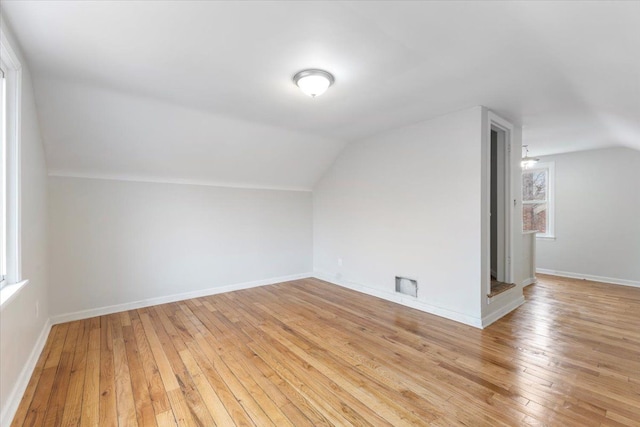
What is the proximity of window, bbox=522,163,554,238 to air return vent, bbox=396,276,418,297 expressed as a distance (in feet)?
12.6

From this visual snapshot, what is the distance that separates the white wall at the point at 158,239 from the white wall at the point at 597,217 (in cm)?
506

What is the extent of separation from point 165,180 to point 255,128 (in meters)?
1.46

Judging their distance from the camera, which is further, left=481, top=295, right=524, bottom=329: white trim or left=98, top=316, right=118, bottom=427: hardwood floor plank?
left=481, top=295, right=524, bottom=329: white trim

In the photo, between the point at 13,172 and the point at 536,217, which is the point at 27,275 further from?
the point at 536,217

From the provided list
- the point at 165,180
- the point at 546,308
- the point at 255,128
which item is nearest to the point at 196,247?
the point at 165,180

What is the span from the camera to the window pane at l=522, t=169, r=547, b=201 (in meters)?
5.65

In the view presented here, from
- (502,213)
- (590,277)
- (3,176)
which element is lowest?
(590,277)

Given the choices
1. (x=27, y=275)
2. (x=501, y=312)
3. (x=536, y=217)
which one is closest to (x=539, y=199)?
(x=536, y=217)

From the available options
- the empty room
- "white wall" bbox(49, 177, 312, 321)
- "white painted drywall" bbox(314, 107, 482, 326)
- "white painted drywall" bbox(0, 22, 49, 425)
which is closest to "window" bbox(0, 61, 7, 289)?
the empty room

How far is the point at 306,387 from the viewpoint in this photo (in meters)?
2.01

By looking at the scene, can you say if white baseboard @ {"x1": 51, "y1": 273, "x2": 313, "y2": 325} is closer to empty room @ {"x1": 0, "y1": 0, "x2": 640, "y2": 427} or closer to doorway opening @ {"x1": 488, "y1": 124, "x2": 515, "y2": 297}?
empty room @ {"x1": 0, "y1": 0, "x2": 640, "y2": 427}

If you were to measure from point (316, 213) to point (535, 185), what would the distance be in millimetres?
4556

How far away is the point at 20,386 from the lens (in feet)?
6.19

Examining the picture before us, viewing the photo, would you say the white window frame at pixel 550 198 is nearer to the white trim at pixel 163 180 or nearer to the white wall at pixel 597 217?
the white wall at pixel 597 217
